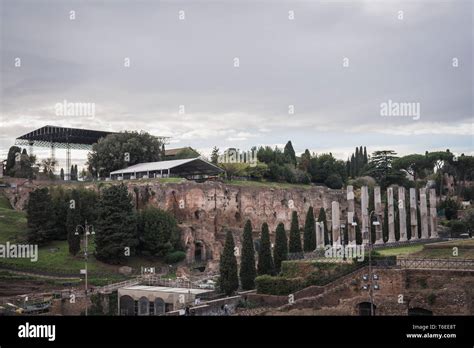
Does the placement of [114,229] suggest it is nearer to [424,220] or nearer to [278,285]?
[278,285]

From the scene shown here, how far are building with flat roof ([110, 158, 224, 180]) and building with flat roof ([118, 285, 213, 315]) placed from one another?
946 inches

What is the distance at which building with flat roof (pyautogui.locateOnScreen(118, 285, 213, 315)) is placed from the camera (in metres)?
37.7

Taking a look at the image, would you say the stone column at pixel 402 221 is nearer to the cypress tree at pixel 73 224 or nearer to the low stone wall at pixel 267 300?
the low stone wall at pixel 267 300

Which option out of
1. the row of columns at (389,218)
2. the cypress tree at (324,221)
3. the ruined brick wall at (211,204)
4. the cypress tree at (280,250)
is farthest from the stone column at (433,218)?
the cypress tree at (280,250)

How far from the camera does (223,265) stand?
40406 mm

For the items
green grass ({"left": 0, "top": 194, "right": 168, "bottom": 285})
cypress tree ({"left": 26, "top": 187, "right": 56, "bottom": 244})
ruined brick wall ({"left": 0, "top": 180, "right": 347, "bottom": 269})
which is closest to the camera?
green grass ({"left": 0, "top": 194, "right": 168, "bottom": 285})

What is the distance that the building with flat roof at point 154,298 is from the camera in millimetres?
37719

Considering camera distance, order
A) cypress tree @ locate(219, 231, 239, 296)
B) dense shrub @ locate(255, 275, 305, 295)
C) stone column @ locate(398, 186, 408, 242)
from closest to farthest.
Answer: dense shrub @ locate(255, 275, 305, 295), cypress tree @ locate(219, 231, 239, 296), stone column @ locate(398, 186, 408, 242)

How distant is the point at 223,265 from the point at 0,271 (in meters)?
17.0

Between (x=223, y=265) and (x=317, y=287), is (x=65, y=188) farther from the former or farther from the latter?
(x=317, y=287)

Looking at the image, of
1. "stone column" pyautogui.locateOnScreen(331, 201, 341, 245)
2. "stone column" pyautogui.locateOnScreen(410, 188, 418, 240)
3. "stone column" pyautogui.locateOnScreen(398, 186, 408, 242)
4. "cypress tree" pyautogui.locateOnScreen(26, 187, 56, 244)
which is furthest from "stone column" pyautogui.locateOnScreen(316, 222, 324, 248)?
"cypress tree" pyautogui.locateOnScreen(26, 187, 56, 244)

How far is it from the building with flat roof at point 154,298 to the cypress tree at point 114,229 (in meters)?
6.55

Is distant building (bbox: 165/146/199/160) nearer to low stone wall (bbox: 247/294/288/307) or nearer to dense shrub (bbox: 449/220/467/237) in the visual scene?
dense shrub (bbox: 449/220/467/237)

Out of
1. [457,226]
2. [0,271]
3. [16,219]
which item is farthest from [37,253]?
[457,226]
